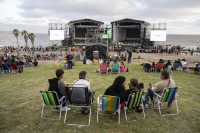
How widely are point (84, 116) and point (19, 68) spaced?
7942mm

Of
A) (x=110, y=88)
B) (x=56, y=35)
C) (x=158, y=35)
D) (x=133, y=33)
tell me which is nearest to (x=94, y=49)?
(x=110, y=88)

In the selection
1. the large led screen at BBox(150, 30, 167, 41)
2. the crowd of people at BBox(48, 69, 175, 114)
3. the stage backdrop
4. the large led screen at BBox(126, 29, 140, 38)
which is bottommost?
the crowd of people at BBox(48, 69, 175, 114)

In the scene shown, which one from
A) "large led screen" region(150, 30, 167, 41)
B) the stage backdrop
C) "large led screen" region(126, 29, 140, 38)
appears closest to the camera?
the stage backdrop

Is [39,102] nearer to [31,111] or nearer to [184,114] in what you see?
[31,111]

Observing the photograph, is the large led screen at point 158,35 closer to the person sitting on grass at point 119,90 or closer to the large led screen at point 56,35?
the large led screen at point 56,35

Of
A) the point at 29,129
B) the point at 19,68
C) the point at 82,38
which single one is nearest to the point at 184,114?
the point at 29,129

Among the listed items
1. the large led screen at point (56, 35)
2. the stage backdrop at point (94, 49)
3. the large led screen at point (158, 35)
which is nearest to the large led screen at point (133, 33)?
the large led screen at point (158, 35)

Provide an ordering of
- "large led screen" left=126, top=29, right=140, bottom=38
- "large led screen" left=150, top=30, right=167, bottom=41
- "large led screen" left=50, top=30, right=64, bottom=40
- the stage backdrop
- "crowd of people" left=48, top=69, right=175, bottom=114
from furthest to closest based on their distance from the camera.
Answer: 1. "large led screen" left=126, top=29, right=140, bottom=38
2. "large led screen" left=50, top=30, right=64, bottom=40
3. "large led screen" left=150, top=30, right=167, bottom=41
4. the stage backdrop
5. "crowd of people" left=48, top=69, right=175, bottom=114

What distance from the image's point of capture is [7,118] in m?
3.63

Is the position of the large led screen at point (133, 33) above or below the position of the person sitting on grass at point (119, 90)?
above

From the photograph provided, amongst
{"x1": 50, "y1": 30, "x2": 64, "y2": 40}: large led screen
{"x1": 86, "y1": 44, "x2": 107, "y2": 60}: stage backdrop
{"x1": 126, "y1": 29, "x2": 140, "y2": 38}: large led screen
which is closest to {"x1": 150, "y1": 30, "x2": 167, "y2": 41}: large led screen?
{"x1": 126, "y1": 29, "x2": 140, "y2": 38}: large led screen

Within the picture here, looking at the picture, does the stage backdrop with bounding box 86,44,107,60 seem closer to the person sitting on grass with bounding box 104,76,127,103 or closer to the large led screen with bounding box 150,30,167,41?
the large led screen with bounding box 150,30,167,41

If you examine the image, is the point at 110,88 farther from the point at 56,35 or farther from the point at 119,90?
the point at 56,35

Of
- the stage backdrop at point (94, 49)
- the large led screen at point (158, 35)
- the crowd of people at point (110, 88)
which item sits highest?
the large led screen at point (158, 35)
